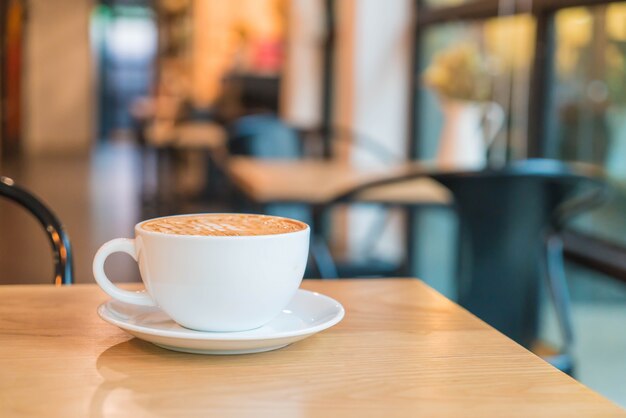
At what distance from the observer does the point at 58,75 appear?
45.4 ft

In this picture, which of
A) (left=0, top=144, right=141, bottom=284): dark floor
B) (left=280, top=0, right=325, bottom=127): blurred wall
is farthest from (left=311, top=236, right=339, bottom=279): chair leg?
(left=280, top=0, right=325, bottom=127): blurred wall

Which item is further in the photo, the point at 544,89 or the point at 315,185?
the point at 544,89

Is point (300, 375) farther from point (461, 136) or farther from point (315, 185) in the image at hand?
point (461, 136)

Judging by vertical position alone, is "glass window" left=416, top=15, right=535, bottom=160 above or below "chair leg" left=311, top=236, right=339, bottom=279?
above

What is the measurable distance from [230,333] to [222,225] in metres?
0.10

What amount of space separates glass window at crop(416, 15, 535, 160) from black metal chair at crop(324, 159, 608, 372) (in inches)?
37.6

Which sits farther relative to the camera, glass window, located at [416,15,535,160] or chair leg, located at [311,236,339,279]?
glass window, located at [416,15,535,160]

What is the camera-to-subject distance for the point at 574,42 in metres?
2.92

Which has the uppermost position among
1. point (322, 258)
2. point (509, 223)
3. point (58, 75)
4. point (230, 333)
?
point (58, 75)

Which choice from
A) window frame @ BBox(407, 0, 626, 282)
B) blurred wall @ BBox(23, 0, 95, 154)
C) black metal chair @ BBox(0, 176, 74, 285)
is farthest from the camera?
blurred wall @ BBox(23, 0, 95, 154)

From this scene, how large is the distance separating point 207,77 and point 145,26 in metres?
8.50

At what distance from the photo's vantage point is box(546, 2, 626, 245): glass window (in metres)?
2.64

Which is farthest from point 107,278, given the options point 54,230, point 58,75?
point 58,75

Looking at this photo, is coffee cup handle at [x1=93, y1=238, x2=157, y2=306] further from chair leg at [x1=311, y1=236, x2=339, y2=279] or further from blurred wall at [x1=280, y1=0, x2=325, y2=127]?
blurred wall at [x1=280, y1=0, x2=325, y2=127]
